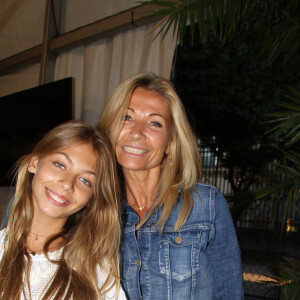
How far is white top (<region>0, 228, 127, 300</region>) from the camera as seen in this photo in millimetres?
1368

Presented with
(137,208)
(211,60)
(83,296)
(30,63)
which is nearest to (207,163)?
(211,60)

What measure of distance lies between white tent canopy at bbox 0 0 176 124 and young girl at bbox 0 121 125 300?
0.95m

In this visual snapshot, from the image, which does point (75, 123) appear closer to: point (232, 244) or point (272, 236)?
point (232, 244)

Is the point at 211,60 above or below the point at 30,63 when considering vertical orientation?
above

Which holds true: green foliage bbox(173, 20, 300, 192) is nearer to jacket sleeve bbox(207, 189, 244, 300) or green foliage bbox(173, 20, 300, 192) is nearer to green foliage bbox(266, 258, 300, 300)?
green foliage bbox(266, 258, 300, 300)

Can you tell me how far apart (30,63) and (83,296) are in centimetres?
249

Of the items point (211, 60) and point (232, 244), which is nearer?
point (232, 244)

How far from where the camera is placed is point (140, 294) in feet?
4.89

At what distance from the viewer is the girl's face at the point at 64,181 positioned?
4.73 feet

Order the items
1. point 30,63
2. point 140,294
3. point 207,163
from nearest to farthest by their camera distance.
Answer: point 140,294 < point 30,63 < point 207,163

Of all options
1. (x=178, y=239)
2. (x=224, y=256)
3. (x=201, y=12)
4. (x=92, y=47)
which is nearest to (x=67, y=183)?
(x=178, y=239)

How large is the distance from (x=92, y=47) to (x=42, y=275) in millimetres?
1786

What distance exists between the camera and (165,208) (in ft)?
5.12

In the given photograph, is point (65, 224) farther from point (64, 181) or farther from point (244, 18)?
point (244, 18)
